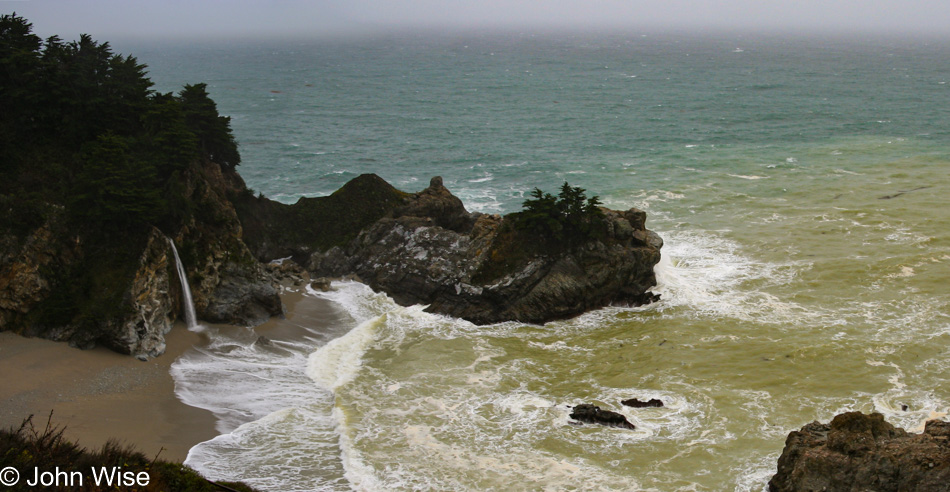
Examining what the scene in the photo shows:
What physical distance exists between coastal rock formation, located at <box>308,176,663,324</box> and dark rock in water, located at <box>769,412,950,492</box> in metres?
17.1

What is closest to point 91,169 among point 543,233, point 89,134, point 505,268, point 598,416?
point 89,134

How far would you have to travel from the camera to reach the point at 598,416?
101 ft

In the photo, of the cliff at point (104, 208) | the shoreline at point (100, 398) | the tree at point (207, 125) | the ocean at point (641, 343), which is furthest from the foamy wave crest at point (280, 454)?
the tree at point (207, 125)

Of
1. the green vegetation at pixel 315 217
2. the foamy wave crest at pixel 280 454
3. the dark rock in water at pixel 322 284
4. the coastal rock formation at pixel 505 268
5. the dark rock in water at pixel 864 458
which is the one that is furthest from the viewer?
the green vegetation at pixel 315 217

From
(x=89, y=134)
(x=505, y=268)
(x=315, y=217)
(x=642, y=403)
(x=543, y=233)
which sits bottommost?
(x=642, y=403)

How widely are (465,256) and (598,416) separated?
50.6 ft

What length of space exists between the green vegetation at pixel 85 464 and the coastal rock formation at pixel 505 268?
18490 mm

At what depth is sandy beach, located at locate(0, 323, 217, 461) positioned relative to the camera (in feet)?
94.4

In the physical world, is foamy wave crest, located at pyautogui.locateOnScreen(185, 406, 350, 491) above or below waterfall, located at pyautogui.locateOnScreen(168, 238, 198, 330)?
below

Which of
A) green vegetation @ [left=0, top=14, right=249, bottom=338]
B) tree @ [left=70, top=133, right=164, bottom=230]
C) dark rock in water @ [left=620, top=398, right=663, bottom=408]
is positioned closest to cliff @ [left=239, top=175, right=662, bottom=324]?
green vegetation @ [left=0, top=14, right=249, bottom=338]

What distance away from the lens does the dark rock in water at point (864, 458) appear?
2288 cm

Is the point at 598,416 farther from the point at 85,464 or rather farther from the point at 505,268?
the point at 85,464

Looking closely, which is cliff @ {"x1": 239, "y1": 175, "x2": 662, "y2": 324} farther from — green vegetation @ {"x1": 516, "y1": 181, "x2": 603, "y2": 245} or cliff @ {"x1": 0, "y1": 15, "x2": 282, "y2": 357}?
cliff @ {"x1": 0, "y1": 15, "x2": 282, "y2": 357}

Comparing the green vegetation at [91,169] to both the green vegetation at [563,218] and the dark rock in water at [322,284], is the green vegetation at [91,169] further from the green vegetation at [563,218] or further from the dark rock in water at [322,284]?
the green vegetation at [563,218]
